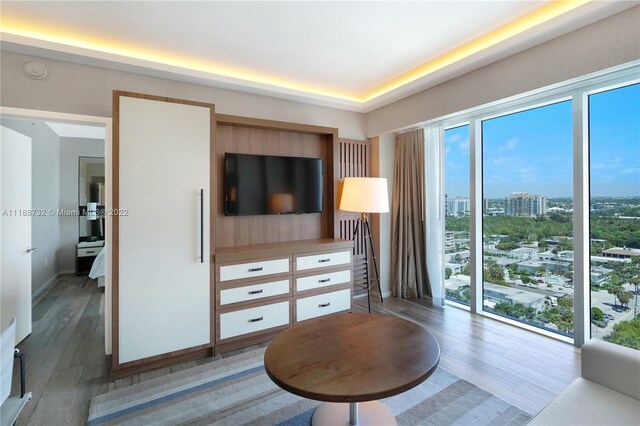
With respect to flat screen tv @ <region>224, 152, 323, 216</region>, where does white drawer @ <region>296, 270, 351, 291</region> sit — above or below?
below

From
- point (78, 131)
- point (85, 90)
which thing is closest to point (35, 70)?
point (85, 90)

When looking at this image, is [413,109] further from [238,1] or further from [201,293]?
[201,293]

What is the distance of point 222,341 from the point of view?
273 cm

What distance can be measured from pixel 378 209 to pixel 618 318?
2.22 meters

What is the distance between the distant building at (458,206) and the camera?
369cm

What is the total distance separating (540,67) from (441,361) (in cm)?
260

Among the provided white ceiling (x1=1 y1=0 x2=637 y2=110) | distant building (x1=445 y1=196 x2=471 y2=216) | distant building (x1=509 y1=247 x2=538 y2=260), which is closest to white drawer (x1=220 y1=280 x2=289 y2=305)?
white ceiling (x1=1 y1=0 x2=637 y2=110)

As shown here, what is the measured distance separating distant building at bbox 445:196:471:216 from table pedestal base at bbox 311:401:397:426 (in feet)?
8.53

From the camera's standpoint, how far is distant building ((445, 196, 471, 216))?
3.69 meters

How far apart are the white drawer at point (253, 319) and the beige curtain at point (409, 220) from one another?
75.6 inches

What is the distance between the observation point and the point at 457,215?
3.83 meters

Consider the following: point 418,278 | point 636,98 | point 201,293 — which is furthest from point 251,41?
point 418,278

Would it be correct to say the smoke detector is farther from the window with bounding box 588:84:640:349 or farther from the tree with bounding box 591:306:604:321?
the tree with bounding box 591:306:604:321

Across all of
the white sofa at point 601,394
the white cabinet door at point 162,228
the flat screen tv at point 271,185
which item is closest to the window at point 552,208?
the white sofa at point 601,394
